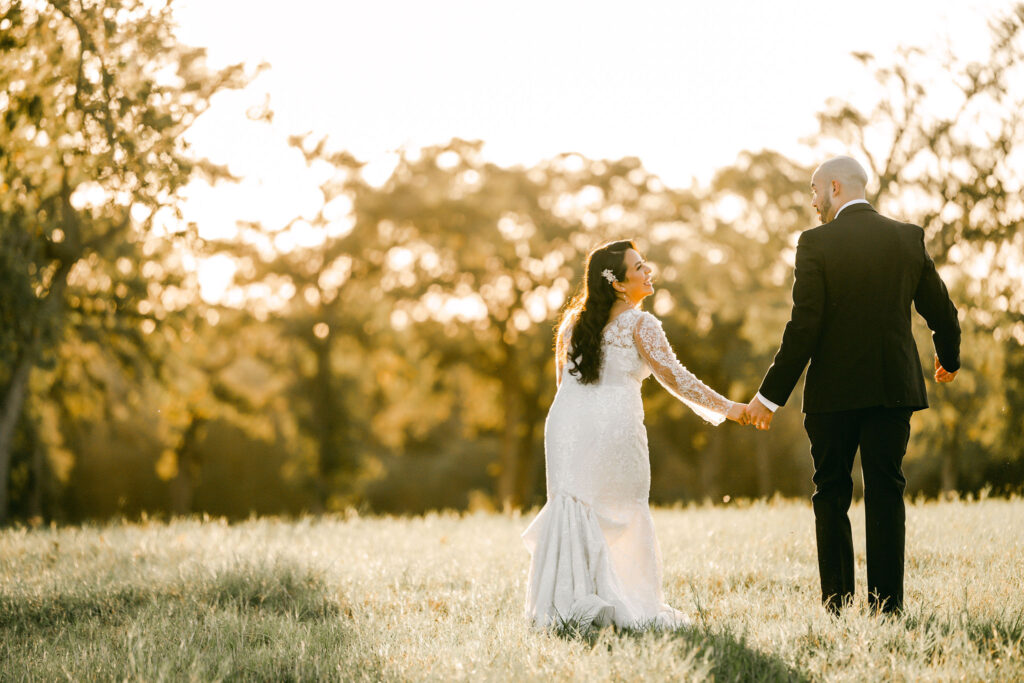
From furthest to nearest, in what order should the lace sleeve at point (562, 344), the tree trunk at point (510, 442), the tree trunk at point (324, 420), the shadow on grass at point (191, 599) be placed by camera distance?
the tree trunk at point (510, 442), the tree trunk at point (324, 420), the shadow on grass at point (191, 599), the lace sleeve at point (562, 344)

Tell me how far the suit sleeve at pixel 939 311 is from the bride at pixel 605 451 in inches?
49.7

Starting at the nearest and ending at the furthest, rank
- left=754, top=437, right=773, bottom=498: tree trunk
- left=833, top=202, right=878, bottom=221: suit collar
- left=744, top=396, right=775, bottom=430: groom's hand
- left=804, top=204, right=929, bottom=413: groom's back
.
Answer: left=804, top=204, right=929, bottom=413: groom's back
left=833, top=202, right=878, bottom=221: suit collar
left=744, top=396, right=775, bottom=430: groom's hand
left=754, top=437, right=773, bottom=498: tree trunk

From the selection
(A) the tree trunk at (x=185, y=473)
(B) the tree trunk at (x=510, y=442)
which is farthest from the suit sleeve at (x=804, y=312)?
(A) the tree trunk at (x=185, y=473)

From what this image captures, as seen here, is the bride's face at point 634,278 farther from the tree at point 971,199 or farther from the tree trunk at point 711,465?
the tree trunk at point 711,465

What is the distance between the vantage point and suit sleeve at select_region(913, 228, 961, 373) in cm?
543

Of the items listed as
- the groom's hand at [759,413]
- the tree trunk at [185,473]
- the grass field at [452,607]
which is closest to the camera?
the grass field at [452,607]

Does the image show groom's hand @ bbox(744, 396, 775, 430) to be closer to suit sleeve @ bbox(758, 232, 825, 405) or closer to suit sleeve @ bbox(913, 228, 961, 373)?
suit sleeve @ bbox(758, 232, 825, 405)

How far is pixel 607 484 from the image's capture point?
5.68 m

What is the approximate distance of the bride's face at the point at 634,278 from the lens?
19.0ft

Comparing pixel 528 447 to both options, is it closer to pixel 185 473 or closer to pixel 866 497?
pixel 185 473

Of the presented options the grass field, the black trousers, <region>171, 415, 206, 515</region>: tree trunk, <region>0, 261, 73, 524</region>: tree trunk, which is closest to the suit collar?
the black trousers

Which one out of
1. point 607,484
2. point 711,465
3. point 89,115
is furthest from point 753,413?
point 711,465

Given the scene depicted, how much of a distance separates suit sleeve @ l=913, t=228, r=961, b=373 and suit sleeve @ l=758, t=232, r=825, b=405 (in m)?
0.58

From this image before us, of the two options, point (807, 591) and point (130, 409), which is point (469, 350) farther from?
Result: point (807, 591)
